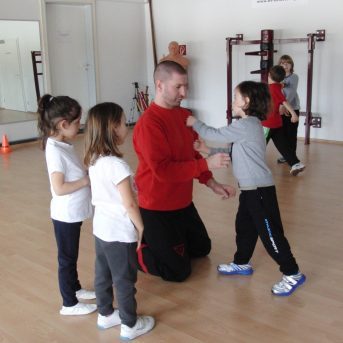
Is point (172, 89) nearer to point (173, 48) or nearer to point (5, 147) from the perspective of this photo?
point (5, 147)

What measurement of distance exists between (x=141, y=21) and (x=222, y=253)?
6.73 metres

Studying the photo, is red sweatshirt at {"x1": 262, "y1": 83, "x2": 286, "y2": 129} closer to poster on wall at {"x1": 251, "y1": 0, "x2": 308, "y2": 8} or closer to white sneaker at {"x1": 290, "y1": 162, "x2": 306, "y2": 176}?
white sneaker at {"x1": 290, "y1": 162, "x2": 306, "y2": 176}

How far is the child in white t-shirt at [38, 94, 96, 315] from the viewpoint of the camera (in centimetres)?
214

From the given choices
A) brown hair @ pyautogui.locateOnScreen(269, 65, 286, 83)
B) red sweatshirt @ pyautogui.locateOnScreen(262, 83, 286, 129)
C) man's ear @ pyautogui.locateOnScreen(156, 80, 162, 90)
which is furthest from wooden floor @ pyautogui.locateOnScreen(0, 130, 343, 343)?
brown hair @ pyautogui.locateOnScreen(269, 65, 286, 83)

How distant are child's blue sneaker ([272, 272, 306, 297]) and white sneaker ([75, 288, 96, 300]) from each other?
980 millimetres

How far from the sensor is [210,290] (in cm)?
259

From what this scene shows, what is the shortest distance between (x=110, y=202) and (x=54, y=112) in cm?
53

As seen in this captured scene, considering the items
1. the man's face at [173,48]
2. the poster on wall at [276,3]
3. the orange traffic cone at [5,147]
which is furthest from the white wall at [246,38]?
the orange traffic cone at [5,147]

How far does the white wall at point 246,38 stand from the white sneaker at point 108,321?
209 inches

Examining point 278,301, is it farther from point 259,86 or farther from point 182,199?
point 259,86

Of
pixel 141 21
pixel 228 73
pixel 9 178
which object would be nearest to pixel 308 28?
pixel 228 73

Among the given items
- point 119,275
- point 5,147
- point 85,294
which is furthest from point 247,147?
point 5,147

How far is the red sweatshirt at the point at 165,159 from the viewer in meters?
2.44

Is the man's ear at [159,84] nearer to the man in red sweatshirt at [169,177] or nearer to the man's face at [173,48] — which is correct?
the man in red sweatshirt at [169,177]
